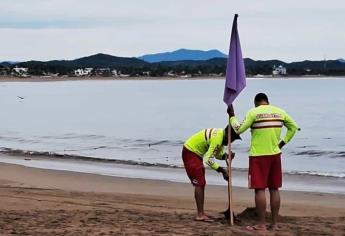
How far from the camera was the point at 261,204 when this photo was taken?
8.46 meters

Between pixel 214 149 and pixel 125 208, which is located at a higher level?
pixel 214 149

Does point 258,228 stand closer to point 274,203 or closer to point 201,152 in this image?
point 274,203

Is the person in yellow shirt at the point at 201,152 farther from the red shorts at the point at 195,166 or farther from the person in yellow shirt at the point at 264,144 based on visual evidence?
the person in yellow shirt at the point at 264,144

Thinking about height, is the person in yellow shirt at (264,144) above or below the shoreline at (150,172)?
above

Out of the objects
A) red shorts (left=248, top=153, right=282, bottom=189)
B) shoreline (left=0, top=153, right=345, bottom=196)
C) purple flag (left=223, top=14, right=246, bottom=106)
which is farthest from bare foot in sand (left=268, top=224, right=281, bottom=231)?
shoreline (left=0, top=153, right=345, bottom=196)

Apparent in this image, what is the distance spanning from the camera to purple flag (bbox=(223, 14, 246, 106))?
29.2ft

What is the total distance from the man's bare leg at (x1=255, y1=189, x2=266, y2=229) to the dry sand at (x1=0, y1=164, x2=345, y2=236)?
18cm

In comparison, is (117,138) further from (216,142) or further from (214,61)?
(214,61)

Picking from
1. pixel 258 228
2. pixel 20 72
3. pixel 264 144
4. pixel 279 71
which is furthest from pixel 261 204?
pixel 279 71

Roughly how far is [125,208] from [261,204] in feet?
10.5

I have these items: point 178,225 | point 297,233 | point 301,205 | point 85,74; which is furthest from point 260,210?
point 85,74

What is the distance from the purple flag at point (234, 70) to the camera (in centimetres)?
891

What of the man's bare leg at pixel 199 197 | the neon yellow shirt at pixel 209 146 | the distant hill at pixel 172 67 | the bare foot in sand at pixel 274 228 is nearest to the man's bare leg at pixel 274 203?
the bare foot in sand at pixel 274 228

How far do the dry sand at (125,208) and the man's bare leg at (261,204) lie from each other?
180 mm
